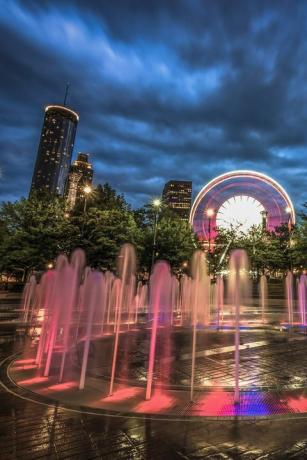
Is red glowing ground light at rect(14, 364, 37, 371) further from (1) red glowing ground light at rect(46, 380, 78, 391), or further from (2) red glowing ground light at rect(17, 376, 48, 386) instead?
(1) red glowing ground light at rect(46, 380, 78, 391)

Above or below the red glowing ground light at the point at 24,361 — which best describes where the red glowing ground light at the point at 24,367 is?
below

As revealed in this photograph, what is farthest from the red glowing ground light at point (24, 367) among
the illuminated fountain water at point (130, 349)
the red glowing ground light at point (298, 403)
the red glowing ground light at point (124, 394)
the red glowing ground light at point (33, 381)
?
the red glowing ground light at point (298, 403)

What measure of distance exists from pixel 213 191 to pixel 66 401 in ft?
228

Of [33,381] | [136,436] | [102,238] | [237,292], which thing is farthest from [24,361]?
[102,238]

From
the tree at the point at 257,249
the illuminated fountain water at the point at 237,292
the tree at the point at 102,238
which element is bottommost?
the illuminated fountain water at the point at 237,292

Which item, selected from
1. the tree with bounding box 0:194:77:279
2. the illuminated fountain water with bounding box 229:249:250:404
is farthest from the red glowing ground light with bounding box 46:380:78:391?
the tree with bounding box 0:194:77:279

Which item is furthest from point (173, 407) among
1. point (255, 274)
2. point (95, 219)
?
point (255, 274)

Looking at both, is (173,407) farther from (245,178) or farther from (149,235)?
(245,178)

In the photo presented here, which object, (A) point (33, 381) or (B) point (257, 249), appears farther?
(B) point (257, 249)

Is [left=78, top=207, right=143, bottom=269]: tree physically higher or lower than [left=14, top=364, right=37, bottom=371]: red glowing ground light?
higher

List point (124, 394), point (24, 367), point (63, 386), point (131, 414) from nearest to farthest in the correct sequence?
1. point (131, 414)
2. point (124, 394)
3. point (63, 386)
4. point (24, 367)

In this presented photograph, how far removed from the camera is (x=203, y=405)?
5570 millimetres

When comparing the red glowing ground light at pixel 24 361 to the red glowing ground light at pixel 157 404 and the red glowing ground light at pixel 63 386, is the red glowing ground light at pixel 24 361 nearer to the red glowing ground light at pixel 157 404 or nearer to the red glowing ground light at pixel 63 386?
the red glowing ground light at pixel 63 386

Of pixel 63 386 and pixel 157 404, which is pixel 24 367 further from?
pixel 157 404
